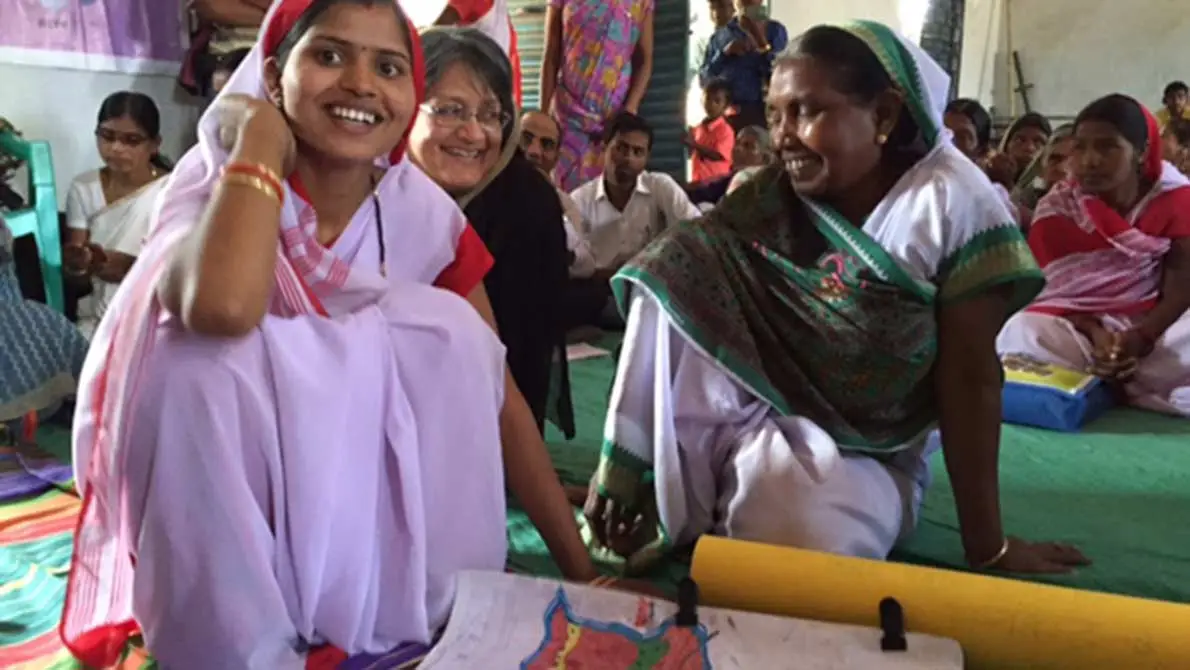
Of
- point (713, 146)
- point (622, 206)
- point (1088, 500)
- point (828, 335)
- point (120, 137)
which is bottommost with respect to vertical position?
point (1088, 500)

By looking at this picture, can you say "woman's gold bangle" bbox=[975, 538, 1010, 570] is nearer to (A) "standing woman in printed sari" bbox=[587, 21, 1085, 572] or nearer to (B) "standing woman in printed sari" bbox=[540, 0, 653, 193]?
(A) "standing woman in printed sari" bbox=[587, 21, 1085, 572]

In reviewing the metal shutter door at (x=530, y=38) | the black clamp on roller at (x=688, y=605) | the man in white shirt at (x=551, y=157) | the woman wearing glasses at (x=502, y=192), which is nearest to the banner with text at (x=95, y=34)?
the man in white shirt at (x=551, y=157)

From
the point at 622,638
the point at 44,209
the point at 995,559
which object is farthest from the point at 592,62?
the point at 622,638

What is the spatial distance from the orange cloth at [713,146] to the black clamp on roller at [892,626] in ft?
12.6

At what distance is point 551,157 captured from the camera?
3.62 m

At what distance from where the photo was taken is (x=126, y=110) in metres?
3.07

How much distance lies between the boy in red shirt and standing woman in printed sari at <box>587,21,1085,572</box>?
10.5 ft

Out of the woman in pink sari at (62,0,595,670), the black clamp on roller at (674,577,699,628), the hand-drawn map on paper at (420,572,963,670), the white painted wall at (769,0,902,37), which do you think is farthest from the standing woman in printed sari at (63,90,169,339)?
the white painted wall at (769,0,902,37)

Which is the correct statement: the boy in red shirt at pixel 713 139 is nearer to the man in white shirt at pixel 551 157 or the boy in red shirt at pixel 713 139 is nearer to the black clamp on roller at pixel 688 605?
the man in white shirt at pixel 551 157

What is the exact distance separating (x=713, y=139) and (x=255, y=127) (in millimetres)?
4094

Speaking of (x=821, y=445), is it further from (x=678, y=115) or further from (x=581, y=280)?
(x=678, y=115)

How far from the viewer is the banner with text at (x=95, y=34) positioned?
3.18m

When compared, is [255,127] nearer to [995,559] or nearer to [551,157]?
[995,559]

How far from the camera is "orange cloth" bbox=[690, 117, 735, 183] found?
16.1 ft
